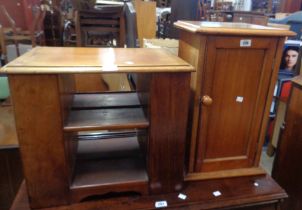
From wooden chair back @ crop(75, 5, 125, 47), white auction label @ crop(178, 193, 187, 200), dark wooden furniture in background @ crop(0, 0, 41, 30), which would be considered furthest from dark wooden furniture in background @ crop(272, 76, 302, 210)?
dark wooden furniture in background @ crop(0, 0, 41, 30)

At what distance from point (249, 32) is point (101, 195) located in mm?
814

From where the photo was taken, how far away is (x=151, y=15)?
2.83 meters

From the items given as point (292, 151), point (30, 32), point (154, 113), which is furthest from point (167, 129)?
point (30, 32)

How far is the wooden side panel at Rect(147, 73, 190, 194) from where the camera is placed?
2.79 feet

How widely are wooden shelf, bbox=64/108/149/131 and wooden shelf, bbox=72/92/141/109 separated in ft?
0.15

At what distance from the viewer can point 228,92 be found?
97cm

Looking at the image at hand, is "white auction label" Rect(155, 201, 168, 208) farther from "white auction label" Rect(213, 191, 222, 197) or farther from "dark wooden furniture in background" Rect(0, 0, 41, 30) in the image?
"dark wooden furniture in background" Rect(0, 0, 41, 30)

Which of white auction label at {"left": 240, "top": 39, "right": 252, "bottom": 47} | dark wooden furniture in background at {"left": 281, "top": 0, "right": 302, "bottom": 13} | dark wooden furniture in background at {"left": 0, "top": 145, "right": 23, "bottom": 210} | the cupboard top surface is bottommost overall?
dark wooden furniture in background at {"left": 0, "top": 145, "right": 23, "bottom": 210}

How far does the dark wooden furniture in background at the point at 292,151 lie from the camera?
4.61 feet

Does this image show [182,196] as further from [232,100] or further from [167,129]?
[232,100]

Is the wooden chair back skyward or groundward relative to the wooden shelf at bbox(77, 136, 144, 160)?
skyward

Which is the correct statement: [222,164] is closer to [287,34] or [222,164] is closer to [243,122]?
[243,122]

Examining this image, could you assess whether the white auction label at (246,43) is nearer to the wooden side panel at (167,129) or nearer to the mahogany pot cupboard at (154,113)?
the mahogany pot cupboard at (154,113)

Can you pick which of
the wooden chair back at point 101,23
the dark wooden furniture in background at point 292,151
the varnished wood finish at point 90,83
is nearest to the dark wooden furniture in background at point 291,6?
the wooden chair back at point 101,23
